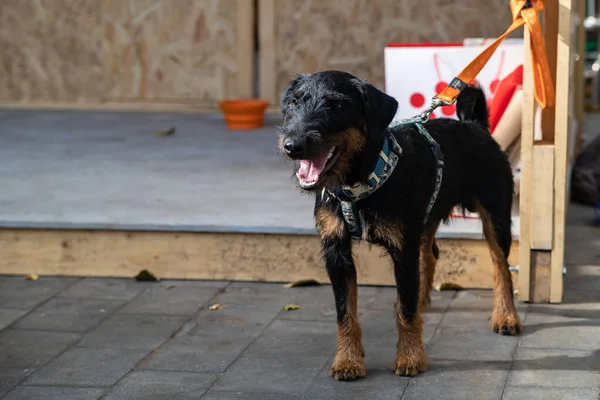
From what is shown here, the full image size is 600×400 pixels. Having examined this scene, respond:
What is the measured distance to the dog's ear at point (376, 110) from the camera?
154 inches

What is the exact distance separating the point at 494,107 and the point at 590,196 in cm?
194

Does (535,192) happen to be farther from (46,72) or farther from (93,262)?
(46,72)

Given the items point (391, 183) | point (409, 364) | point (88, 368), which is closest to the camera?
point (391, 183)

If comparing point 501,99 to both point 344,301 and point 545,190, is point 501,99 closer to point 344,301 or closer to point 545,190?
point 545,190

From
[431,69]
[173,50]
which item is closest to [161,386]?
[431,69]

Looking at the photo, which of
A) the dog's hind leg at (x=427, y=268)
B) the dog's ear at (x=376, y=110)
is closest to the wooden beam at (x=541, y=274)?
the dog's hind leg at (x=427, y=268)

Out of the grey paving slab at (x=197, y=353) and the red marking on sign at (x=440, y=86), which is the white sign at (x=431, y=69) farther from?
the grey paving slab at (x=197, y=353)

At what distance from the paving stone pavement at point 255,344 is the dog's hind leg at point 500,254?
110mm

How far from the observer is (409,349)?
4230 millimetres

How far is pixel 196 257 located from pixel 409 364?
1829 millimetres

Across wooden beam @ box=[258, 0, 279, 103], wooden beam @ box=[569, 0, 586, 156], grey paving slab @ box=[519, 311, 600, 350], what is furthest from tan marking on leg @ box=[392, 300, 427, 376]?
wooden beam @ box=[258, 0, 279, 103]

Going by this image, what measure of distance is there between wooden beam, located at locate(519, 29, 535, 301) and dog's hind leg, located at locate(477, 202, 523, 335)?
Answer: 33cm

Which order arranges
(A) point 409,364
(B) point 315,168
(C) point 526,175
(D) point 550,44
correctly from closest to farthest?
1. (B) point 315,168
2. (A) point 409,364
3. (C) point 526,175
4. (D) point 550,44

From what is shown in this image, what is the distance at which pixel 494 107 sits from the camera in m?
5.87
